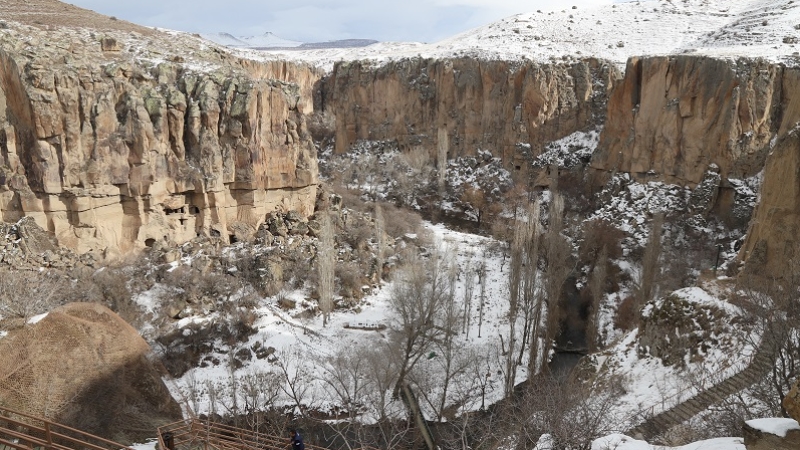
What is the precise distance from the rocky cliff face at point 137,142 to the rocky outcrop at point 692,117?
22135mm

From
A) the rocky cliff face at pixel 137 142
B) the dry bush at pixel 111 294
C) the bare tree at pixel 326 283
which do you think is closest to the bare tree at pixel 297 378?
the bare tree at pixel 326 283

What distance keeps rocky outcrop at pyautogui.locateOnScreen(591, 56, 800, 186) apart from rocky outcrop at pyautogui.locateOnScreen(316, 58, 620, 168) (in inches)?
221

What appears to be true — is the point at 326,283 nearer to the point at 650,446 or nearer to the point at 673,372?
the point at 673,372

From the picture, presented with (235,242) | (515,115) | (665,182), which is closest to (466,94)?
(515,115)

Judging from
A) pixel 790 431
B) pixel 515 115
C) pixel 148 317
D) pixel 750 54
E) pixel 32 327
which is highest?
pixel 750 54

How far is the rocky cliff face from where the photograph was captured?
22.3 metres

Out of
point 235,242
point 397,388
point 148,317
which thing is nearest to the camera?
point 397,388

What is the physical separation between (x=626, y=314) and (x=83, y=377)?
2132cm

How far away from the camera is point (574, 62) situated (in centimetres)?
4353

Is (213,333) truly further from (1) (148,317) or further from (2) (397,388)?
(2) (397,388)

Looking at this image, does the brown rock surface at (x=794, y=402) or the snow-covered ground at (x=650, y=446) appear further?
the snow-covered ground at (x=650, y=446)

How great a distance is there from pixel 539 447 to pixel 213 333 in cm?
1516

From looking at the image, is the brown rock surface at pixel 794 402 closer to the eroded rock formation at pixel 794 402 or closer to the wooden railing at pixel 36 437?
the eroded rock formation at pixel 794 402

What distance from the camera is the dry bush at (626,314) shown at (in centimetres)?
2331
